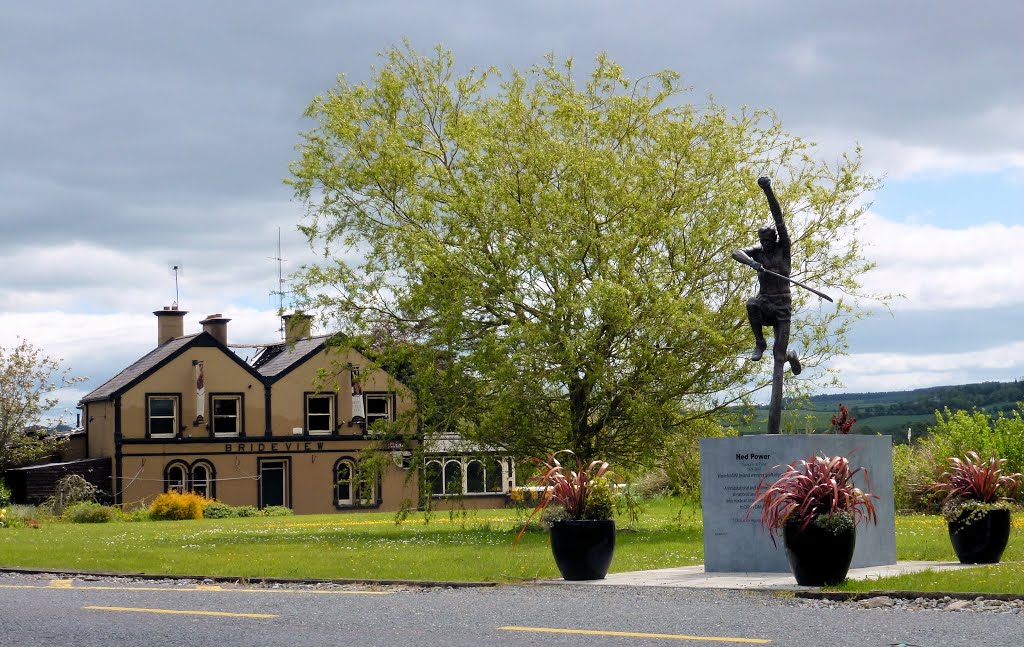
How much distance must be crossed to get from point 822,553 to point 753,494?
2.67 m

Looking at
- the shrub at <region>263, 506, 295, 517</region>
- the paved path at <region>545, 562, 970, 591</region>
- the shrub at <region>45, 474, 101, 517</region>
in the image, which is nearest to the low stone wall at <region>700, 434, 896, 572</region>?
the paved path at <region>545, 562, 970, 591</region>

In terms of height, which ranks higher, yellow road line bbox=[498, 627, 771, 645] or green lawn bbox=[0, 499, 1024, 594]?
yellow road line bbox=[498, 627, 771, 645]

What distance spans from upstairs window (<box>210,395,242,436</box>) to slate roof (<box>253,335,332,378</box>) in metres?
1.83

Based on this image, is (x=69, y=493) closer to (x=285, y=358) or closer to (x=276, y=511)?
(x=276, y=511)

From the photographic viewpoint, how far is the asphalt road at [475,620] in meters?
11.0

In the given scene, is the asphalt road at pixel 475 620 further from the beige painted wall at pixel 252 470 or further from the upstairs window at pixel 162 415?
the upstairs window at pixel 162 415

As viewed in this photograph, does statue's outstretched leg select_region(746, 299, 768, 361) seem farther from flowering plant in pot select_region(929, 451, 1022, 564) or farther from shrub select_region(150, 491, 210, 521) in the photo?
shrub select_region(150, 491, 210, 521)

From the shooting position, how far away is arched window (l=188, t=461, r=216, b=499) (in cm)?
5594

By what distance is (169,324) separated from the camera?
2405 inches

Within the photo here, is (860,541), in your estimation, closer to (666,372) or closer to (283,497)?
(666,372)

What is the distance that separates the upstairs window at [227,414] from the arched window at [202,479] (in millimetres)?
1463

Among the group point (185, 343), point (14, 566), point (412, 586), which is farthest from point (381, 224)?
point (185, 343)

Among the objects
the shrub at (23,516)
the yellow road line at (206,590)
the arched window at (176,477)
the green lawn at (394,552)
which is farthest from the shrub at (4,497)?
the yellow road line at (206,590)

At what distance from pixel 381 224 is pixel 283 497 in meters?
27.8
